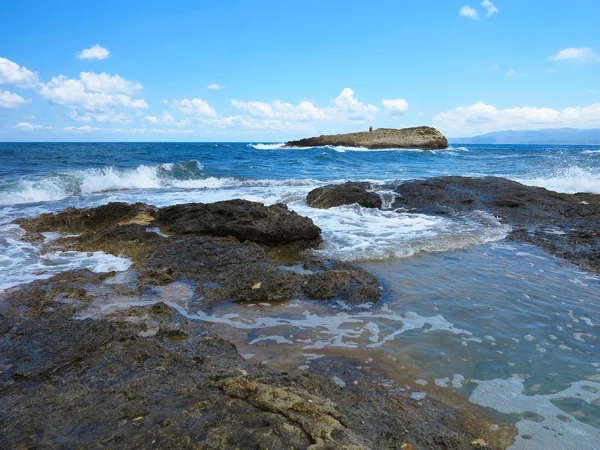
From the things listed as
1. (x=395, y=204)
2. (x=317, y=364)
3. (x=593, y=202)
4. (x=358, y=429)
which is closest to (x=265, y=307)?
(x=317, y=364)

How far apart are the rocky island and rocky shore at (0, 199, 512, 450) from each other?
53216mm

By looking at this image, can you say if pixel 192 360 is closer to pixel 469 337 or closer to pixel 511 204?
pixel 469 337

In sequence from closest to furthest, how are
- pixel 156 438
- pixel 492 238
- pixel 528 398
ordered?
pixel 156 438, pixel 528 398, pixel 492 238

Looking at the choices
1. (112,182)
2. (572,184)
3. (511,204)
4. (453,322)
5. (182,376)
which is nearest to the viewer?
(182,376)

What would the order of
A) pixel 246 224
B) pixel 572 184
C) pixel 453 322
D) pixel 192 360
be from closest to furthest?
1. pixel 192 360
2. pixel 453 322
3. pixel 246 224
4. pixel 572 184

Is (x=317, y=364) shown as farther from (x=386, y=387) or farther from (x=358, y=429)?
(x=358, y=429)

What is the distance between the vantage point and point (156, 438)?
1.81 meters

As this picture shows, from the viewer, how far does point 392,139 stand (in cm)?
5738

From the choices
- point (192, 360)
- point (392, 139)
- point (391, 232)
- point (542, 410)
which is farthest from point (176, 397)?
point (392, 139)

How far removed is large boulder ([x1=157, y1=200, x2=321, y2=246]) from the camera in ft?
22.9

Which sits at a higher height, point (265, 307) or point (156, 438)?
point (156, 438)

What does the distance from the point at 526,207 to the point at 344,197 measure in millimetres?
4381

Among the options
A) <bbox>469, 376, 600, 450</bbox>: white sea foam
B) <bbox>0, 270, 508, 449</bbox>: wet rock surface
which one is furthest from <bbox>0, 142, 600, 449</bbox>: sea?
<bbox>0, 270, 508, 449</bbox>: wet rock surface

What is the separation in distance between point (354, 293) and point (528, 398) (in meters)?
2.13
